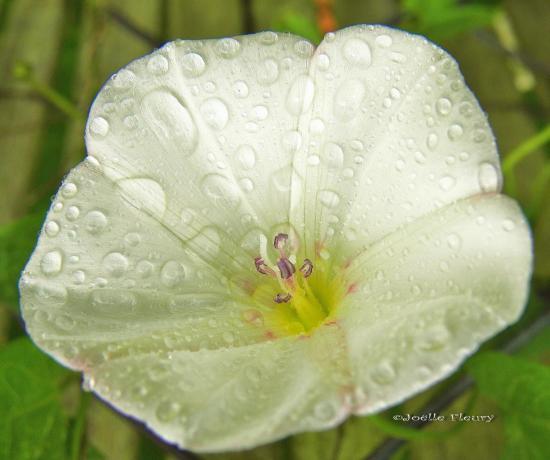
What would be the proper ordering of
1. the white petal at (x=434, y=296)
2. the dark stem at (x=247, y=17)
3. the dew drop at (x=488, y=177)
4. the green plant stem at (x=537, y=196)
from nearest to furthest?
the white petal at (x=434, y=296) < the dew drop at (x=488, y=177) < the green plant stem at (x=537, y=196) < the dark stem at (x=247, y=17)

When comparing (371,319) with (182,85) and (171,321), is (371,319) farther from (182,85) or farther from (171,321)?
(182,85)

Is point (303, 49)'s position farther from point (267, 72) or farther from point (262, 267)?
point (262, 267)

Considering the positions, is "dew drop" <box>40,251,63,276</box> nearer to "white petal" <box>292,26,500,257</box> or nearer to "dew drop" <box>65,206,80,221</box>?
"dew drop" <box>65,206,80,221</box>

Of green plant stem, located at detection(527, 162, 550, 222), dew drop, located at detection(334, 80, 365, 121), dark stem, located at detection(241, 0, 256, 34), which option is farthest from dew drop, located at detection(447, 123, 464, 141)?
dark stem, located at detection(241, 0, 256, 34)

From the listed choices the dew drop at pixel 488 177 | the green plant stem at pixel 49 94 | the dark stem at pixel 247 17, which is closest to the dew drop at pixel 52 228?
the dew drop at pixel 488 177

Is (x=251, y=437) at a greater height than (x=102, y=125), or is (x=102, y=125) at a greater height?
(x=102, y=125)

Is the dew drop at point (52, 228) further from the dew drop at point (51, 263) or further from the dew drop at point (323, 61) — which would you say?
the dew drop at point (323, 61)

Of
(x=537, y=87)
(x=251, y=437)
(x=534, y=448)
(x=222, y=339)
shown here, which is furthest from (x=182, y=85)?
(x=537, y=87)
